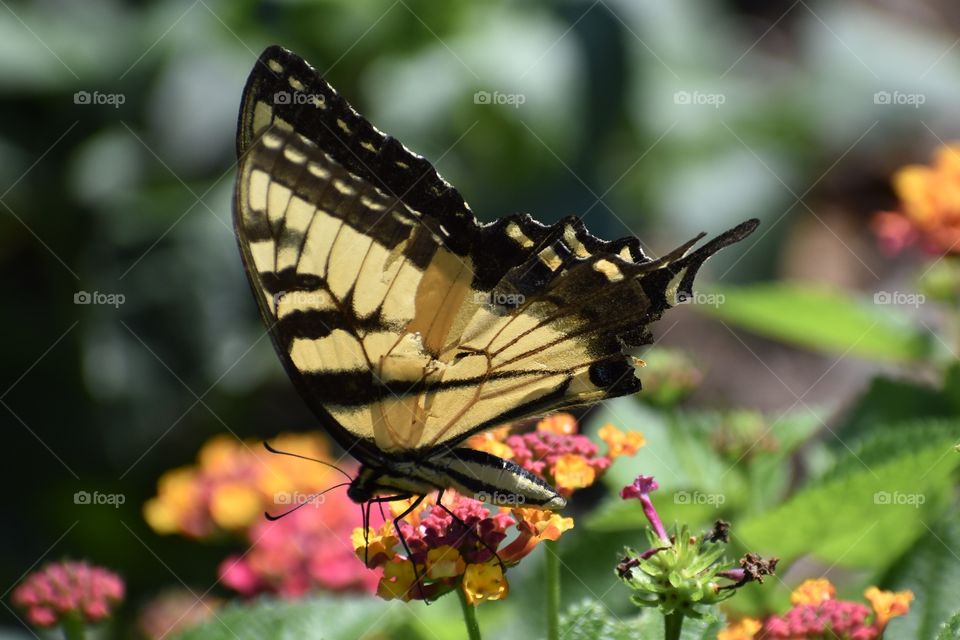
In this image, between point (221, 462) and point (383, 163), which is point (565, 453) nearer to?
point (383, 163)

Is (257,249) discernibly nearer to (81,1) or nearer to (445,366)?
(445,366)

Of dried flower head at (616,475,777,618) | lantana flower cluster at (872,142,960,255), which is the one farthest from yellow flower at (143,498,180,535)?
lantana flower cluster at (872,142,960,255)

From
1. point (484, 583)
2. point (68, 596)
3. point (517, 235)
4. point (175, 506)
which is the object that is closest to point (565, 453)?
point (484, 583)

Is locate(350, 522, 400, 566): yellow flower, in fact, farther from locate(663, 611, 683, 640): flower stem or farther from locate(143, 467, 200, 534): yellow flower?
locate(143, 467, 200, 534): yellow flower

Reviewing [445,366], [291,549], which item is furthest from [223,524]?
[445,366]

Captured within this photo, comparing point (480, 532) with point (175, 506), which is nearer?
point (480, 532)

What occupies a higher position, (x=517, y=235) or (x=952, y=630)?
(x=517, y=235)

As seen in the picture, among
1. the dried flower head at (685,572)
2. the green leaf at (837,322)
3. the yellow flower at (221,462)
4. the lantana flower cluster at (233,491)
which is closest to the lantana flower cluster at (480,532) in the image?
the dried flower head at (685,572)
